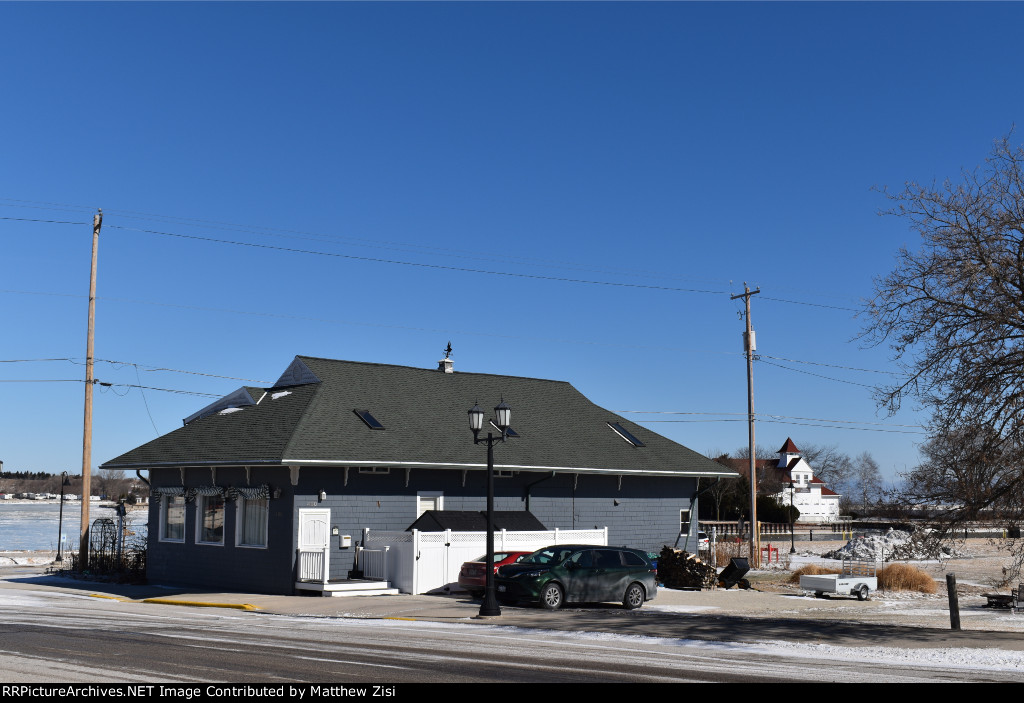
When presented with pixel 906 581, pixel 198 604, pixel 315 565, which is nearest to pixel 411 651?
pixel 315 565

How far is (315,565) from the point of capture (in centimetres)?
2562

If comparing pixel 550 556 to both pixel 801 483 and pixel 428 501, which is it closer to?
pixel 428 501

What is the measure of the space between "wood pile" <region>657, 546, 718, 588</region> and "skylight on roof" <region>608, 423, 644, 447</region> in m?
5.97

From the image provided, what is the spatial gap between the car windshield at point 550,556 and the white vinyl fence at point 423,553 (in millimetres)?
3244

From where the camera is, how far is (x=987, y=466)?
1546 centimetres

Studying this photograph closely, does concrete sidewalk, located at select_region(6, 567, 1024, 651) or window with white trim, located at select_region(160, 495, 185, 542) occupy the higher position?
window with white trim, located at select_region(160, 495, 185, 542)

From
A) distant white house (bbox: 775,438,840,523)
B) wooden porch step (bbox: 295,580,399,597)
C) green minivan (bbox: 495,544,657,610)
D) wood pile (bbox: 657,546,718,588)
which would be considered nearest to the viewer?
green minivan (bbox: 495,544,657,610)

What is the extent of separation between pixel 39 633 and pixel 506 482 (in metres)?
16.3

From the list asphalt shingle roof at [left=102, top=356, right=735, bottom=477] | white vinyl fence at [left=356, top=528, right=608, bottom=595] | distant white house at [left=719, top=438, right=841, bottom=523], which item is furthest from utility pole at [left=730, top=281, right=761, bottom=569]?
distant white house at [left=719, top=438, right=841, bottom=523]

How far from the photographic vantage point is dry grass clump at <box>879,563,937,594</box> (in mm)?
32000

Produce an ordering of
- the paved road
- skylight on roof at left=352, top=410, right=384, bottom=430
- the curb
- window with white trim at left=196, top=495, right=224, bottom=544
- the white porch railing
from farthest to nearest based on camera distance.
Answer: skylight on roof at left=352, top=410, right=384, bottom=430, window with white trim at left=196, top=495, right=224, bottom=544, the white porch railing, the curb, the paved road

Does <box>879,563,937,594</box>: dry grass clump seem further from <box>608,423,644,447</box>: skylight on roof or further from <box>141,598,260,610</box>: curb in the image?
<box>141,598,260,610</box>: curb

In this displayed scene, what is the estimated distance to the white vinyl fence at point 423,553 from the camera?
25.7m
